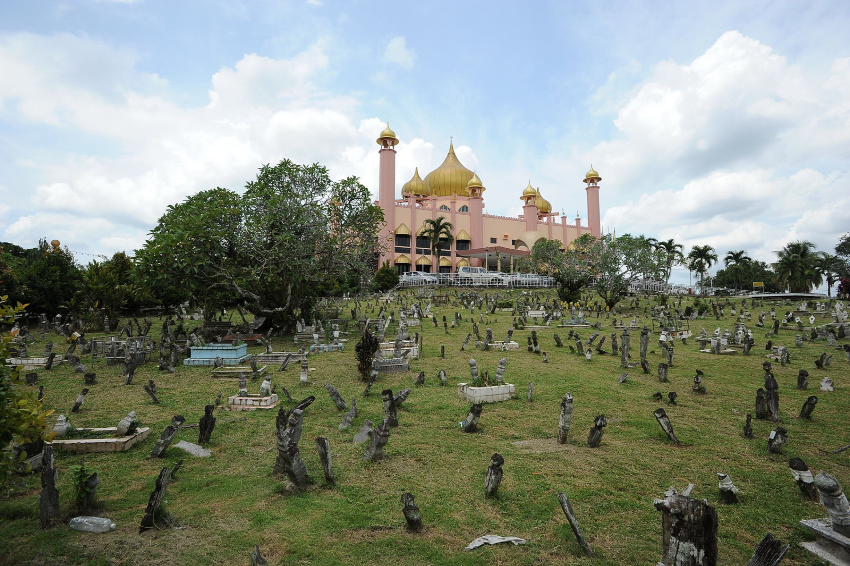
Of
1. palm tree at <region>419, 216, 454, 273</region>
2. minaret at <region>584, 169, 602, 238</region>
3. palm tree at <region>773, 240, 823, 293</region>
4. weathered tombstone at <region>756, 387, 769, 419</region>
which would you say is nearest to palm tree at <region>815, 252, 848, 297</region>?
palm tree at <region>773, 240, 823, 293</region>

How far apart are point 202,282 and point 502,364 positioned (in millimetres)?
14260

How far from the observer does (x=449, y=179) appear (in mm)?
68312

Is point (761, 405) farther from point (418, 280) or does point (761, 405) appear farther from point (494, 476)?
point (418, 280)

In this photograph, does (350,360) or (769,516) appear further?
(350,360)

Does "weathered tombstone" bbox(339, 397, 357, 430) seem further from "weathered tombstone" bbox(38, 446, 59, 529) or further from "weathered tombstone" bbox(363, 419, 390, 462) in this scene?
"weathered tombstone" bbox(38, 446, 59, 529)

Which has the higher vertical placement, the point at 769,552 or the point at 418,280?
the point at 418,280

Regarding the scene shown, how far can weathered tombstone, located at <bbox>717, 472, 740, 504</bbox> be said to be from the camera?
18.2 feet

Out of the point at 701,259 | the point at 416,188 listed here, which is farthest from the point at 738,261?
the point at 416,188

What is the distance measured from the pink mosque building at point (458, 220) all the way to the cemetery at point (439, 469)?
141ft

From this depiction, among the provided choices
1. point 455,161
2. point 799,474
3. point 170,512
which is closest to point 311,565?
point 170,512

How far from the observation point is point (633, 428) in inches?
330

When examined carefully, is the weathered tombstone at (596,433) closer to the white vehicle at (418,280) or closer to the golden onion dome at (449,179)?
the white vehicle at (418,280)

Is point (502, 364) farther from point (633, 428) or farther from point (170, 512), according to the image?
point (170, 512)

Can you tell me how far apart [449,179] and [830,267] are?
152ft
